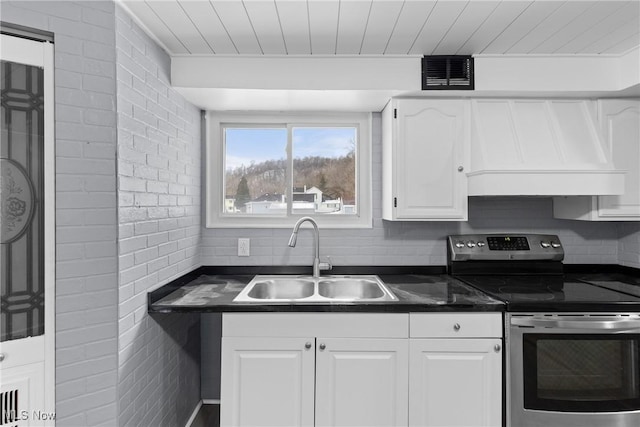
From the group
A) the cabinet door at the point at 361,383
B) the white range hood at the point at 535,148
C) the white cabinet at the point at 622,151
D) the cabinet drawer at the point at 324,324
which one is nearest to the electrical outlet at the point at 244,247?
the cabinet drawer at the point at 324,324

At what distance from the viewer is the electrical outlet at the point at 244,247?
254 centimetres

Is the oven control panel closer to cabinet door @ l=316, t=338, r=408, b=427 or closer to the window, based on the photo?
the window

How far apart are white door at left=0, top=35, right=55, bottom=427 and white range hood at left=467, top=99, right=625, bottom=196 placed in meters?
2.07

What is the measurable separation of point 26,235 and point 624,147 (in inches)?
120

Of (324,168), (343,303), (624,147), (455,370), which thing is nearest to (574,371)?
→ (455,370)

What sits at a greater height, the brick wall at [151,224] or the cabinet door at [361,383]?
the brick wall at [151,224]

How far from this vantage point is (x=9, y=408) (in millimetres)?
1388

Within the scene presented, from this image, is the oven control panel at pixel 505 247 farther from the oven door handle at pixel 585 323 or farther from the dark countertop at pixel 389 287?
the oven door handle at pixel 585 323

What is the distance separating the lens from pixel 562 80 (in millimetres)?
2102

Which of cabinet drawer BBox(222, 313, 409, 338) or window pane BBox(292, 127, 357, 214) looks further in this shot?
window pane BBox(292, 127, 357, 214)

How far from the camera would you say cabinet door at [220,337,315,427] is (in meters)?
1.78

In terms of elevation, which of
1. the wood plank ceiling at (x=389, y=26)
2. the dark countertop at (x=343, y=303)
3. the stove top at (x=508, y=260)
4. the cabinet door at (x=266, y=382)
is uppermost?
the wood plank ceiling at (x=389, y=26)
